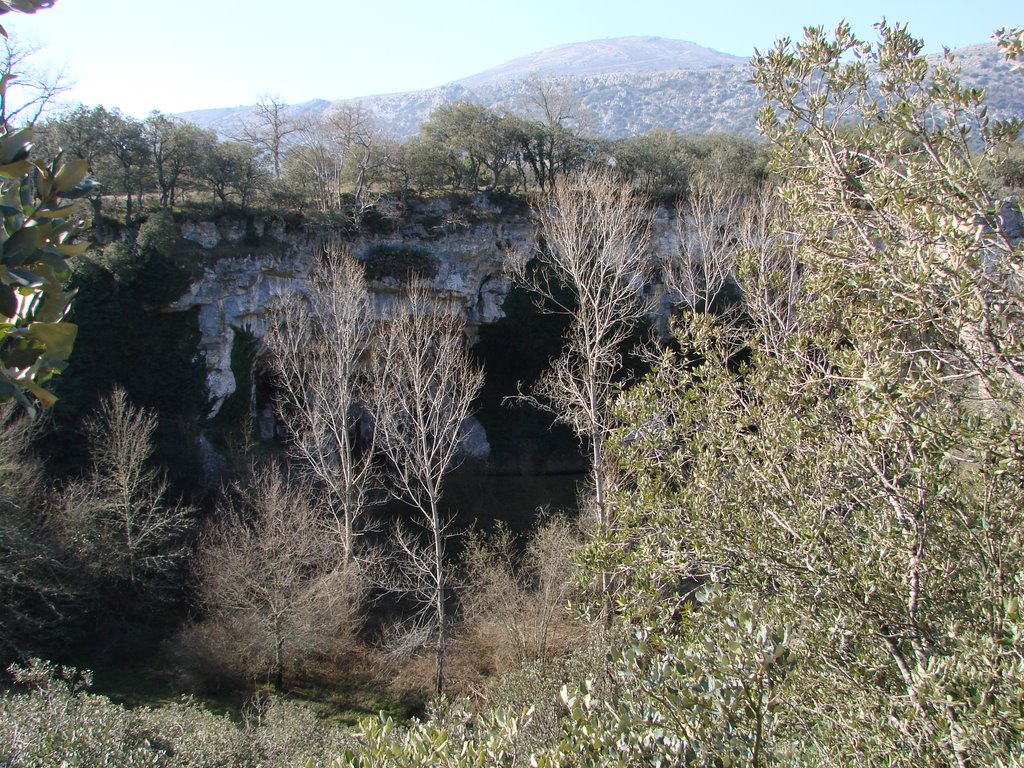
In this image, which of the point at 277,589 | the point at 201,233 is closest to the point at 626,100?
the point at 201,233

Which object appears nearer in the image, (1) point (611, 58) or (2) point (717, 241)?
(2) point (717, 241)

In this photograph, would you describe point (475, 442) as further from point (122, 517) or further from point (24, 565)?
point (24, 565)

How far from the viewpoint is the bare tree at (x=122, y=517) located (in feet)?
40.6

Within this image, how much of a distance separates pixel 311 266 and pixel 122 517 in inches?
319

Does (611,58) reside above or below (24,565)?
above

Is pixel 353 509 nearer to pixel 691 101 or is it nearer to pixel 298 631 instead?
pixel 298 631

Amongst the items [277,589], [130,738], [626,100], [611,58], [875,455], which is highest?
[611,58]

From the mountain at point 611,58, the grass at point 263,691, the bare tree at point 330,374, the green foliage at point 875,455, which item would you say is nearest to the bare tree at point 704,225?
the bare tree at point 330,374

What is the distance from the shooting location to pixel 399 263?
19453mm

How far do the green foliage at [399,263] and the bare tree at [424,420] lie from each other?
504mm

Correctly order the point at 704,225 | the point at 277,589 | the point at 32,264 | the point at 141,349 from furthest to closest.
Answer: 1. the point at 704,225
2. the point at 141,349
3. the point at 277,589
4. the point at 32,264

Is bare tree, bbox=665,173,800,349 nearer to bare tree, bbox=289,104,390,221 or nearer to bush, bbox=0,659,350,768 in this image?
bare tree, bbox=289,104,390,221

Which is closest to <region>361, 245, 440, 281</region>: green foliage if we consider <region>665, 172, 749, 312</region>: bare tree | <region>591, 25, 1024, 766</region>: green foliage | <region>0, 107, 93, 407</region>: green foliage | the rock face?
the rock face

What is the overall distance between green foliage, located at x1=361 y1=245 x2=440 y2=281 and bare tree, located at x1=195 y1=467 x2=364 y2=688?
25.5 feet
